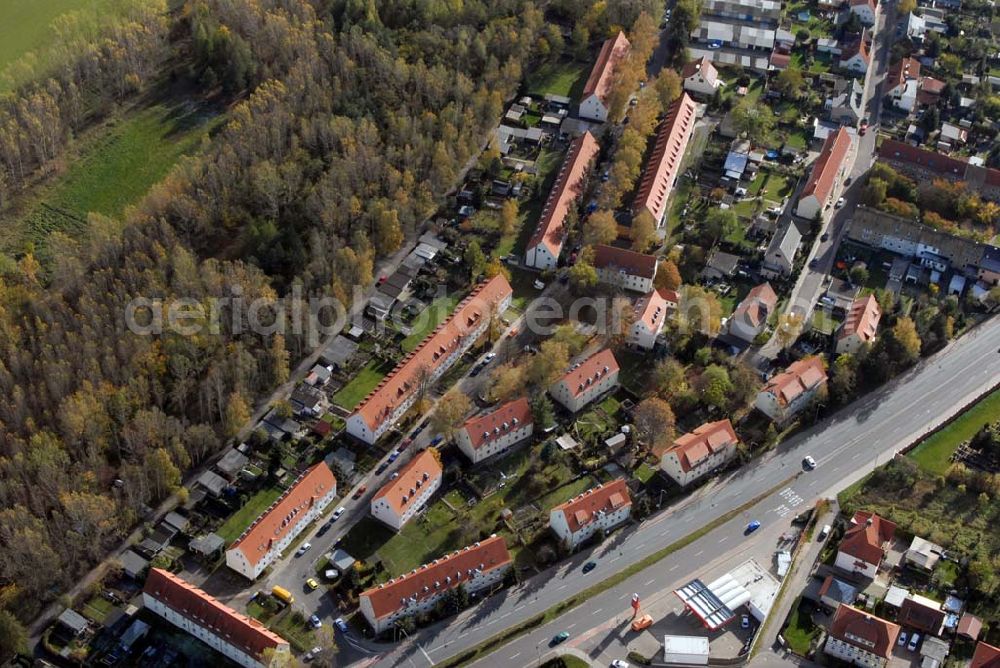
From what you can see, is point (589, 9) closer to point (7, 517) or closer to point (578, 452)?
point (578, 452)

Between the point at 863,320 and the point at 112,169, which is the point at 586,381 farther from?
the point at 112,169

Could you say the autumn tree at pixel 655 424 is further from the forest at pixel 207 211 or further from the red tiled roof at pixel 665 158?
the forest at pixel 207 211

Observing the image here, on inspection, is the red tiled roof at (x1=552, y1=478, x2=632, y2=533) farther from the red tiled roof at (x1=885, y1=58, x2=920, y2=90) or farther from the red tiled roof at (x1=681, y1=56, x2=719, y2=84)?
the red tiled roof at (x1=885, y1=58, x2=920, y2=90)

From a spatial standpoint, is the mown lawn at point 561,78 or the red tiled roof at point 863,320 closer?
the red tiled roof at point 863,320

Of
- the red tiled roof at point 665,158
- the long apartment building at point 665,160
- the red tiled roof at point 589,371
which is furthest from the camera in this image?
the red tiled roof at point 665,158

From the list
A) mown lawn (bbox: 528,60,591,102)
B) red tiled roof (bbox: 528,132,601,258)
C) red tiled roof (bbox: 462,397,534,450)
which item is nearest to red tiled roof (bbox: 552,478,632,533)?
red tiled roof (bbox: 462,397,534,450)

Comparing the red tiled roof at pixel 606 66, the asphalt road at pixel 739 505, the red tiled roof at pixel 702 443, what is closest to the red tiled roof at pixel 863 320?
the asphalt road at pixel 739 505

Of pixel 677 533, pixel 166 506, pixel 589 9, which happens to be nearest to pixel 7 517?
pixel 166 506
